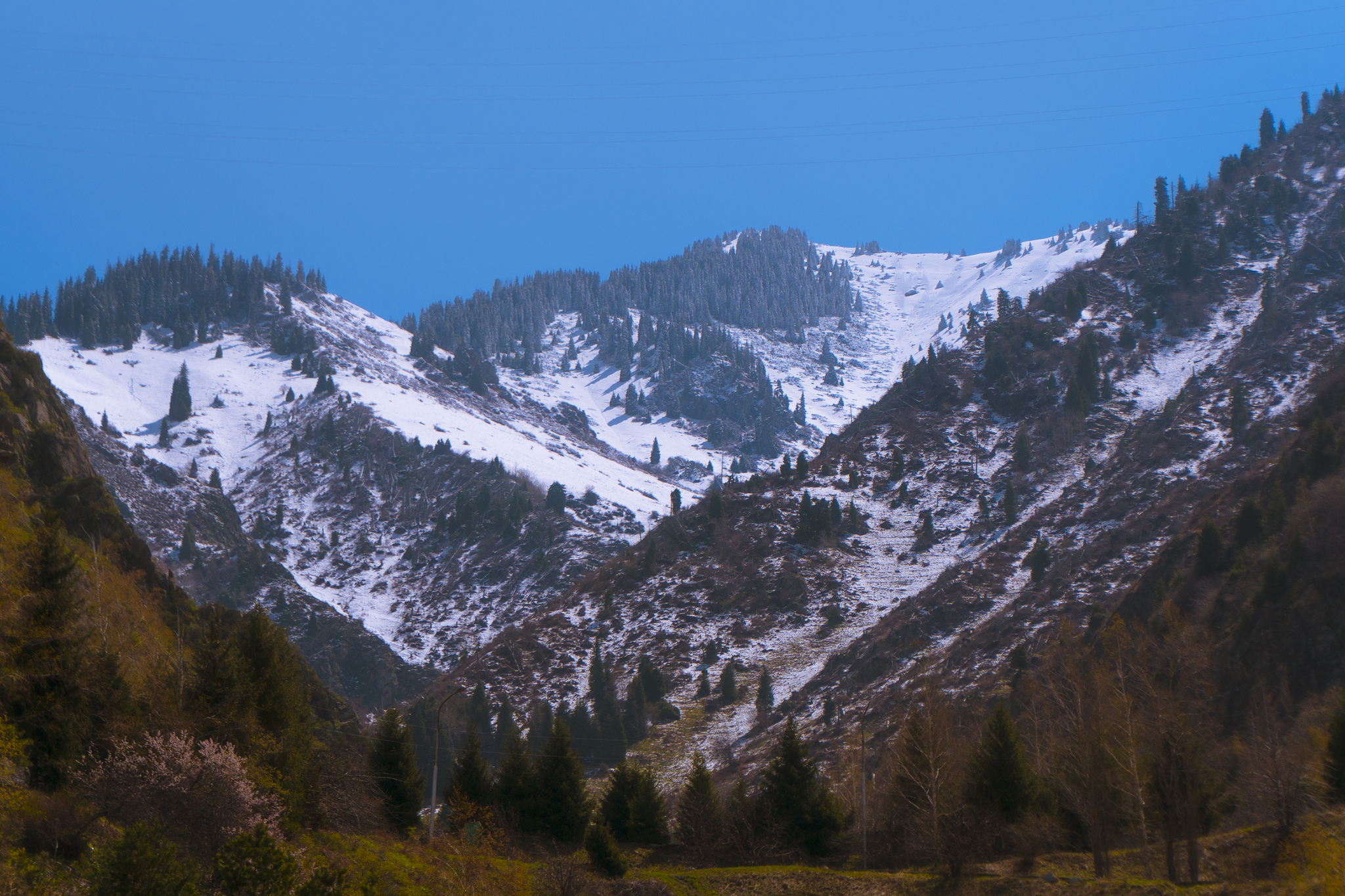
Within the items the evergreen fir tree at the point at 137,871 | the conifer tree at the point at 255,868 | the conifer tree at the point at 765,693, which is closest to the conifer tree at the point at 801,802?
the conifer tree at the point at 255,868

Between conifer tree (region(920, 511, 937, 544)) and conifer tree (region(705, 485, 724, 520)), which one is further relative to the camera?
conifer tree (region(705, 485, 724, 520))

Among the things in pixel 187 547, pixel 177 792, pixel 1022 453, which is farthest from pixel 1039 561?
pixel 187 547

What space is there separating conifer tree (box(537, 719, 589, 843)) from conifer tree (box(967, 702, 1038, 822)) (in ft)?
69.7

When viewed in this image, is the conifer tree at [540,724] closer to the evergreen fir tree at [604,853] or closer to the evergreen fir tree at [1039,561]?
the evergreen fir tree at [1039,561]

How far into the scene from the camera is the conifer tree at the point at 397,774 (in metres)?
50.9

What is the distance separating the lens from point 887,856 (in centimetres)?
4891

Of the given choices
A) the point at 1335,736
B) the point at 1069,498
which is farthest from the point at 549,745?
the point at 1069,498

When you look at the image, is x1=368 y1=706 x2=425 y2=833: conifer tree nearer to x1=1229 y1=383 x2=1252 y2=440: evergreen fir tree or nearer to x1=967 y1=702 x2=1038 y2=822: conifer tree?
x1=967 y1=702 x2=1038 y2=822: conifer tree

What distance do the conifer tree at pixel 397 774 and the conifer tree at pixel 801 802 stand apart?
19163 mm

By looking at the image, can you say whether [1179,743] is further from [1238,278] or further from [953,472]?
[1238,278]

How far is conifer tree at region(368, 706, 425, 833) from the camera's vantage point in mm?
50938

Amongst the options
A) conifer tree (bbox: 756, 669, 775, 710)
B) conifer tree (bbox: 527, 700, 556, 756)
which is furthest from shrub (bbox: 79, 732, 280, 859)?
conifer tree (bbox: 756, 669, 775, 710)

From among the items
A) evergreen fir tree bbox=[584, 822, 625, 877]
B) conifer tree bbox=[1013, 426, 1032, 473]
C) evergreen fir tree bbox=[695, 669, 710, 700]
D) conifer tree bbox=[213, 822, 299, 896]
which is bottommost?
evergreen fir tree bbox=[584, 822, 625, 877]

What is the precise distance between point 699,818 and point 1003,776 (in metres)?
16.2
